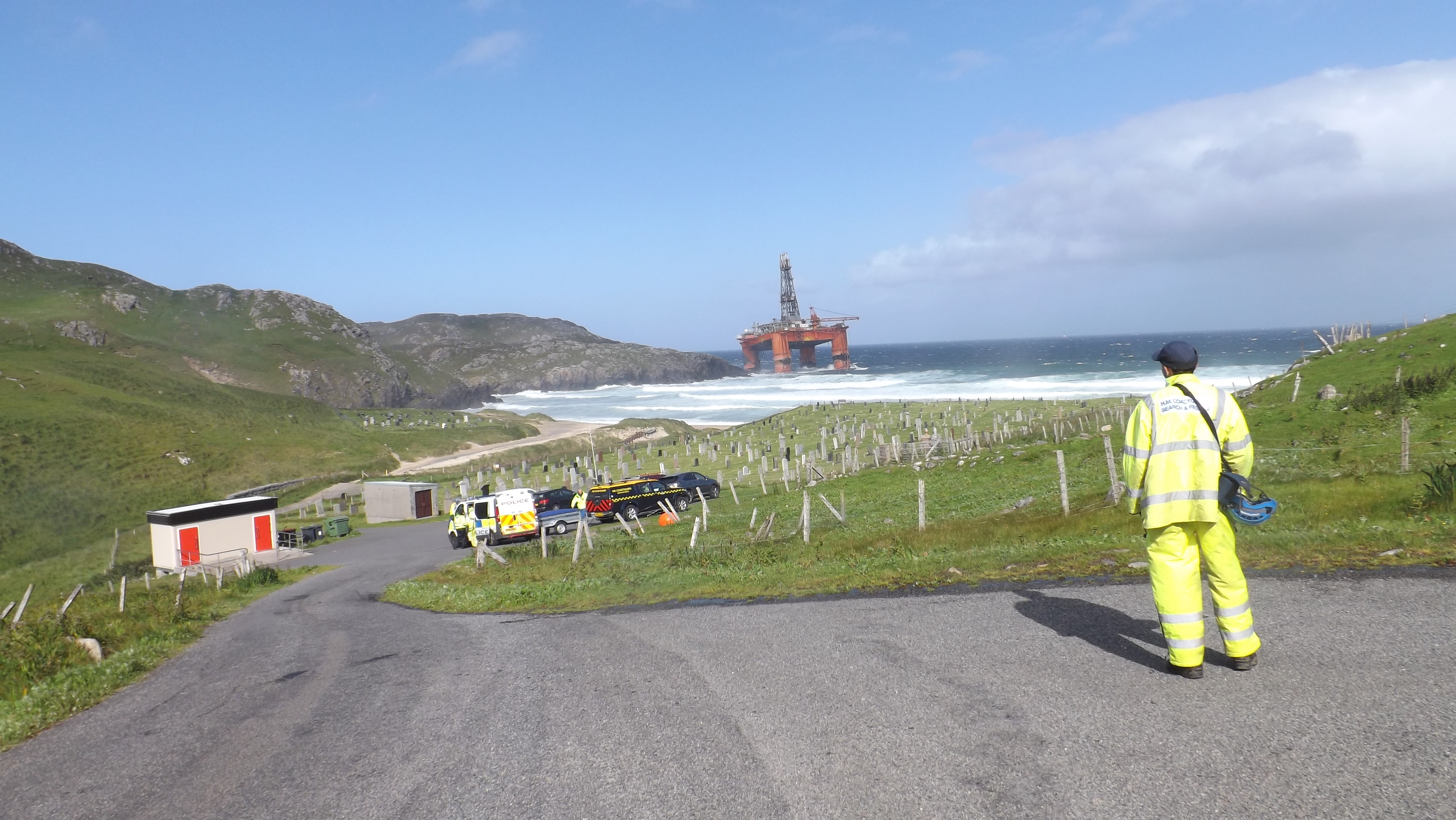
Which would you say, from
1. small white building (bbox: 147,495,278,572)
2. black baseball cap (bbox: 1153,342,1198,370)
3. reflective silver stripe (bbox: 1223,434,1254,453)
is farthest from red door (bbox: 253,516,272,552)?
reflective silver stripe (bbox: 1223,434,1254,453)

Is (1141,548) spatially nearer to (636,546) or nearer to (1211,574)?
(1211,574)

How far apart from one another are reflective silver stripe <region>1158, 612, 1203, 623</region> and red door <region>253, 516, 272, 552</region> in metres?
40.5

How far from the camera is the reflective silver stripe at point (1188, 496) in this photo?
5.90 meters

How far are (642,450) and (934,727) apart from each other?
62.1 m

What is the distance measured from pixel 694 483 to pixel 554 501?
21.7ft

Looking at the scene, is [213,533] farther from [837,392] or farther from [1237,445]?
[837,392]

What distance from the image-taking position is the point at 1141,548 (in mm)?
10742

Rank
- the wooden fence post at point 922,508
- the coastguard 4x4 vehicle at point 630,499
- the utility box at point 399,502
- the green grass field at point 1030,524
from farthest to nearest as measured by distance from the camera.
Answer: the utility box at point 399,502 < the coastguard 4x4 vehicle at point 630,499 < the wooden fence post at point 922,508 < the green grass field at point 1030,524

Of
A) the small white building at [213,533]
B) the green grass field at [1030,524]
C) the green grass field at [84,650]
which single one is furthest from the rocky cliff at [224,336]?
the green grass field at [1030,524]

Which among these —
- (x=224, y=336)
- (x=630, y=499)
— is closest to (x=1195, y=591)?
(x=630, y=499)

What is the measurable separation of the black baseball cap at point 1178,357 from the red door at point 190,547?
38.7m

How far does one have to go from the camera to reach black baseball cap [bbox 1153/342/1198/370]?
638 centimetres

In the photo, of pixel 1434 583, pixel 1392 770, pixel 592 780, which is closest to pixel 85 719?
pixel 592 780

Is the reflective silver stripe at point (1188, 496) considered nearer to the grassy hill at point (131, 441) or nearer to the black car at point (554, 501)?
the black car at point (554, 501)
